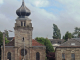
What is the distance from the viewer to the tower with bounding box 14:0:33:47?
72806mm

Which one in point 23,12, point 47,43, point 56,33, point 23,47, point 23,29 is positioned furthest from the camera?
point 56,33

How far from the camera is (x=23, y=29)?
240ft

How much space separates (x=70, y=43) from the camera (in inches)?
2837

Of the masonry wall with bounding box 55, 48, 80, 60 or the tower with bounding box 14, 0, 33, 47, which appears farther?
the tower with bounding box 14, 0, 33, 47

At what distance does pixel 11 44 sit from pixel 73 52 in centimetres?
1671

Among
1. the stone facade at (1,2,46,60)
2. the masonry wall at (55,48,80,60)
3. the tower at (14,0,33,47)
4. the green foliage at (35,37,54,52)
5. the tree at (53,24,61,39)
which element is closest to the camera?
the masonry wall at (55,48,80,60)

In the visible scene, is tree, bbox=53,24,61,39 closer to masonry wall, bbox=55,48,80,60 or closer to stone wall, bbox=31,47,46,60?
stone wall, bbox=31,47,46,60

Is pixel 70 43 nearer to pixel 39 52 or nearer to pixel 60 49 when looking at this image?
pixel 60 49

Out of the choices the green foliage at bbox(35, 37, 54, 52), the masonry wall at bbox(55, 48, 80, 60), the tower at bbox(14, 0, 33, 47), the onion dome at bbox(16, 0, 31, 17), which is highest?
the onion dome at bbox(16, 0, 31, 17)

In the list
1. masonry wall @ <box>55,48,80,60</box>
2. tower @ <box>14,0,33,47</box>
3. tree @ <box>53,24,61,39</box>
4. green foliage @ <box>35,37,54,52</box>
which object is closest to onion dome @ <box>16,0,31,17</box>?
tower @ <box>14,0,33,47</box>

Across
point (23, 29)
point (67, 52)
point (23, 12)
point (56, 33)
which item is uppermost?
point (23, 12)

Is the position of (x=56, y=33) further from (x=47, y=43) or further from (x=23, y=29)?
(x=23, y=29)

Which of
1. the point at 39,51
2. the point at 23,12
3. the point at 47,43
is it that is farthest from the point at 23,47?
the point at 47,43

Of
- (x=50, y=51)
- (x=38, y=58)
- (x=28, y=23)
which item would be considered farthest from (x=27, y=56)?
(x=50, y=51)
